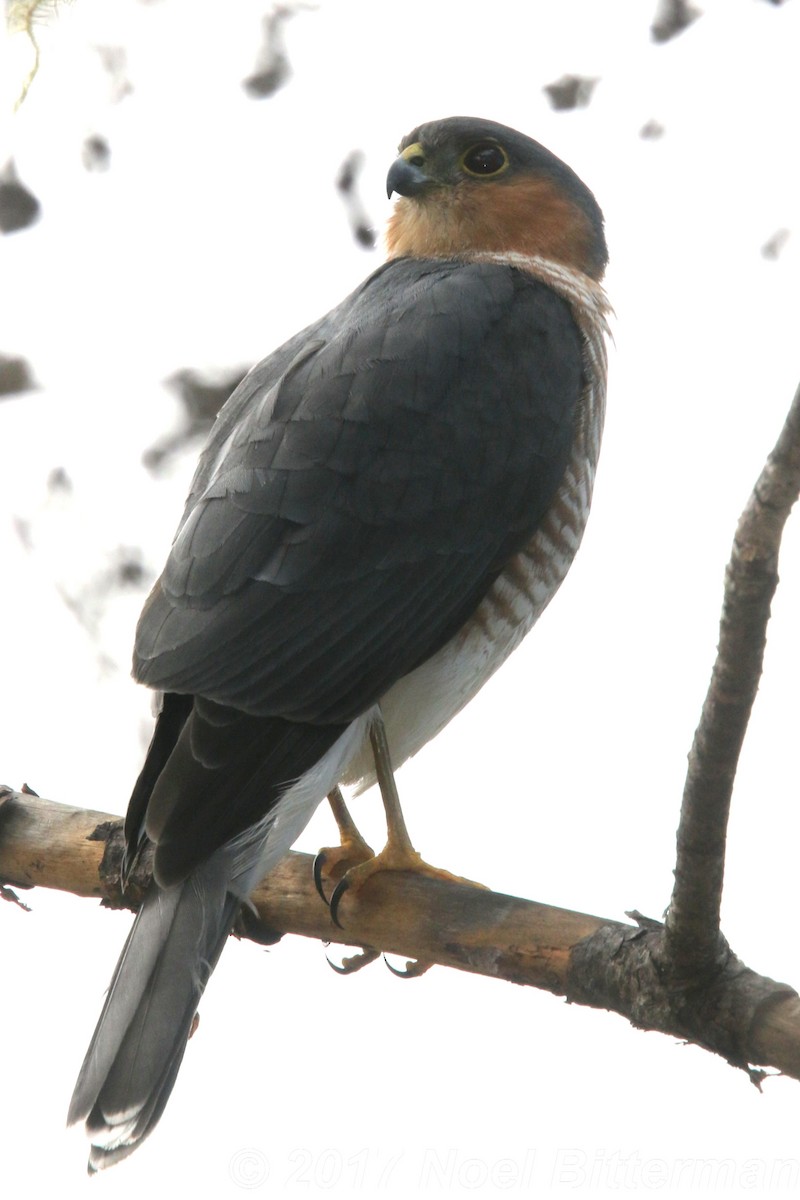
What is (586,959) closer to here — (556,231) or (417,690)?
(417,690)

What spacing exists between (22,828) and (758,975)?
1987 mm

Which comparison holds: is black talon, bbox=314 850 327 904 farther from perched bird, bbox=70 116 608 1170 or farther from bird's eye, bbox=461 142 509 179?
bird's eye, bbox=461 142 509 179

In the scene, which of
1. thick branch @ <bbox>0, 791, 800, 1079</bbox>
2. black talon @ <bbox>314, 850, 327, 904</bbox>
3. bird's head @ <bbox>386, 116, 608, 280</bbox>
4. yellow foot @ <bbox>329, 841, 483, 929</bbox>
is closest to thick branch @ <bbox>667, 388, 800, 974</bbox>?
thick branch @ <bbox>0, 791, 800, 1079</bbox>

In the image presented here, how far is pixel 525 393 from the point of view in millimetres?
3801

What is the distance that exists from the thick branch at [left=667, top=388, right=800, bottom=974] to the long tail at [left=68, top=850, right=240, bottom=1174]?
3.20 feet

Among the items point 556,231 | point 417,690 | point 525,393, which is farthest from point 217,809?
point 556,231

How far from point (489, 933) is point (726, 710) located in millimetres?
922

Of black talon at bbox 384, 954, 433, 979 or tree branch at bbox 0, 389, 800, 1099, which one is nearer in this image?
tree branch at bbox 0, 389, 800, 1099

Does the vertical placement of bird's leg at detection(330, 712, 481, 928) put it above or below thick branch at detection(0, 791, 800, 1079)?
above

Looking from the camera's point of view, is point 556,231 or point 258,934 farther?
point 556,231

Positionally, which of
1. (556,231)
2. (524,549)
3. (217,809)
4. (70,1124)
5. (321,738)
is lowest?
(70,1124)

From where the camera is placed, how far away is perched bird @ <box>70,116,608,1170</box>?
10.00 ft

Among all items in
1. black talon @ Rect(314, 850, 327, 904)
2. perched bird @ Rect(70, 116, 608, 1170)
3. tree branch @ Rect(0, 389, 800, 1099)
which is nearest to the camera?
tree branch @ Rect(0, 389, 800, 1099)

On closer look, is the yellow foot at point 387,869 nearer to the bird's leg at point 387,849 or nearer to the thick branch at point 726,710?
the bird's leg at point 387,849
